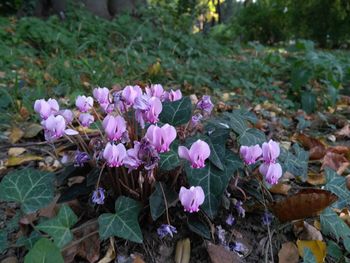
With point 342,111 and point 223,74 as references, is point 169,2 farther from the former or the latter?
point 342,111

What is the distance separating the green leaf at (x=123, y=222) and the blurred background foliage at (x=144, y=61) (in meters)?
1.35

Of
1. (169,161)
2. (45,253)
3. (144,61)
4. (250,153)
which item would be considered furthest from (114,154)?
(144,61)

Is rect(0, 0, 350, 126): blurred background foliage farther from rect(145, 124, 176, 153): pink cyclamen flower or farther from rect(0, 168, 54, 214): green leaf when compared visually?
rect(145, 124, 176, 153): pink cyclamen flower

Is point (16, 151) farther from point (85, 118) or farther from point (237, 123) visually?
point (237, 123)

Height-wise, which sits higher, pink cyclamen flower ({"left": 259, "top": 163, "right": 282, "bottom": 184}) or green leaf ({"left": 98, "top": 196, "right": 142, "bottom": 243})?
pink cyclamen flower ({"left": 259, "top": 163, "right": 282, "bottom": 184})

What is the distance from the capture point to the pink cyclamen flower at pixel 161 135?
3.48ft

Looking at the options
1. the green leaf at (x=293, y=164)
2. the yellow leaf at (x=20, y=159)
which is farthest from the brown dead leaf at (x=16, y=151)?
the green leaf at (x=293, y=164)

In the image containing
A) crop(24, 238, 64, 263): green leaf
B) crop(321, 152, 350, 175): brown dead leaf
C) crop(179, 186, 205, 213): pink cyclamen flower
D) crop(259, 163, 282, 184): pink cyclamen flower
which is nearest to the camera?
crop(24, 238, 64, 263): green leaf

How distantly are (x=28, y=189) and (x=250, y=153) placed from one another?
67 centimetres

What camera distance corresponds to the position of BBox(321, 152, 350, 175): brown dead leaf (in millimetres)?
1880

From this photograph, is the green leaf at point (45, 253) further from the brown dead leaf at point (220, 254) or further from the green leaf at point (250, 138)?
the green leaf at point (250, 138)

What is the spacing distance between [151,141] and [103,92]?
0.36 m

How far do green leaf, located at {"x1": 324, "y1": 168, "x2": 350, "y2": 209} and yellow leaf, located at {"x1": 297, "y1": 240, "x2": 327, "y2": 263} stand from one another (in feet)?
0.62

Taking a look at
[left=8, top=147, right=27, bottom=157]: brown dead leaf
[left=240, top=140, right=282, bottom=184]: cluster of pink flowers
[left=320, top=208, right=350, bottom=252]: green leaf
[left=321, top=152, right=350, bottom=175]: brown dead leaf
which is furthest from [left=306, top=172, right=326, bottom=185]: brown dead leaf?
[left=8, top=147, right=27, bottom=157]: brown dead leaf
